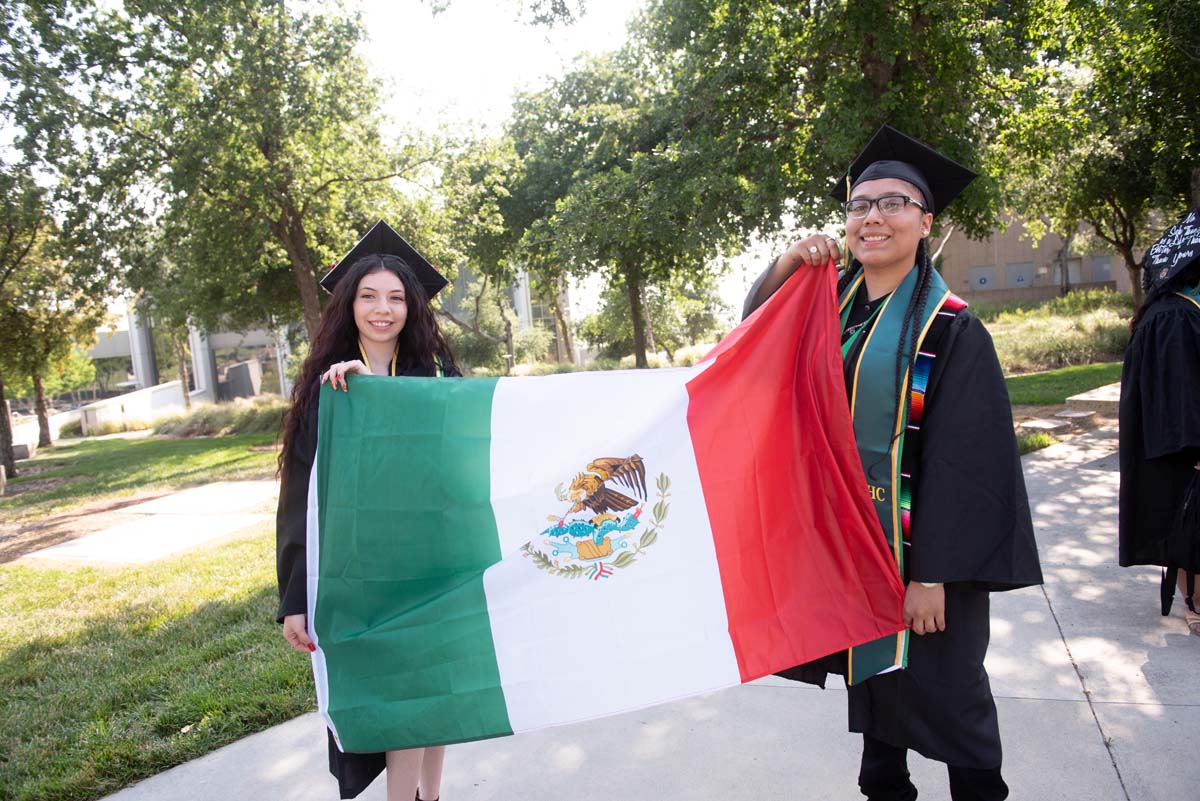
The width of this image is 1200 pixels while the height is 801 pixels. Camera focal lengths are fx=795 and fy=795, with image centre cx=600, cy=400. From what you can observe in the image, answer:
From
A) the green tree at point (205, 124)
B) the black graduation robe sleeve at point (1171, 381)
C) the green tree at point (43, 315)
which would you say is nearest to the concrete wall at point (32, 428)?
the green tree at point (43, 315)

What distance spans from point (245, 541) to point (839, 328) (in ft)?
24.2

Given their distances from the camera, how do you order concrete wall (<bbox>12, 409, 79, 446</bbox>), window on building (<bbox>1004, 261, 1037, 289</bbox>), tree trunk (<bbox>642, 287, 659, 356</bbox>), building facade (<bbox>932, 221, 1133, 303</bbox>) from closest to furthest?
concrete wall (<bbox>12, 409, 79, 446</bbox>)
tree trunk (<bbox>642, 287, 659, 356</bbox>)
building facade (<bbox>932, 221, 1133, 303</bbox>)
window on building (<bbox>1004, 261, 1037, 289</bbox>)

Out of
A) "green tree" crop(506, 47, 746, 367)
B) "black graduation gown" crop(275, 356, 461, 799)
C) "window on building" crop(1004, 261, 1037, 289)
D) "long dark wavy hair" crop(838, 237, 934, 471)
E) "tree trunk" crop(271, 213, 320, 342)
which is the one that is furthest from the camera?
"window on building" crop(1004, 261, 1037, 289)

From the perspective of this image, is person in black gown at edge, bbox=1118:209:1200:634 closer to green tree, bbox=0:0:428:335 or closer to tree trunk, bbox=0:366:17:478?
green tree, bbox=0:0:428:335

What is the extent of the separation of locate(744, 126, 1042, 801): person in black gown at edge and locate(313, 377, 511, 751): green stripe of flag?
1.11 m

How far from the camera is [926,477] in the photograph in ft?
7.52

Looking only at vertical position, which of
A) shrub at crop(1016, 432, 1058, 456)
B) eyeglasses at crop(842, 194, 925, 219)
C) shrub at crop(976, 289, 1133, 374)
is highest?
eyeglasses at crop(842, 194, 925, 219)

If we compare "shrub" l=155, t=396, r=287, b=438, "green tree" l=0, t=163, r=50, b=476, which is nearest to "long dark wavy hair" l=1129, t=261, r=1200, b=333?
"green tree" l=0, t=163, r=50, b=476

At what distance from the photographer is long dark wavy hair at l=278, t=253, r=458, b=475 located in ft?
9.06

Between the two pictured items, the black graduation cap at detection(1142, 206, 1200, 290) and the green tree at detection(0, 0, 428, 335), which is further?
the green tree at detection(0, 0, 428, 335)

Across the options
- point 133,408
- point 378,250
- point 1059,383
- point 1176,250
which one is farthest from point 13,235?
point 133,408

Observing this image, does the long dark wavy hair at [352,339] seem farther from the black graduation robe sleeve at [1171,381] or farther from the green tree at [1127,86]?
the green tree at [1127,86]

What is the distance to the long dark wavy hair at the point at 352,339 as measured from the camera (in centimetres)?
276

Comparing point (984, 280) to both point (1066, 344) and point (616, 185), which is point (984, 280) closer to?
point (1066, 344)
